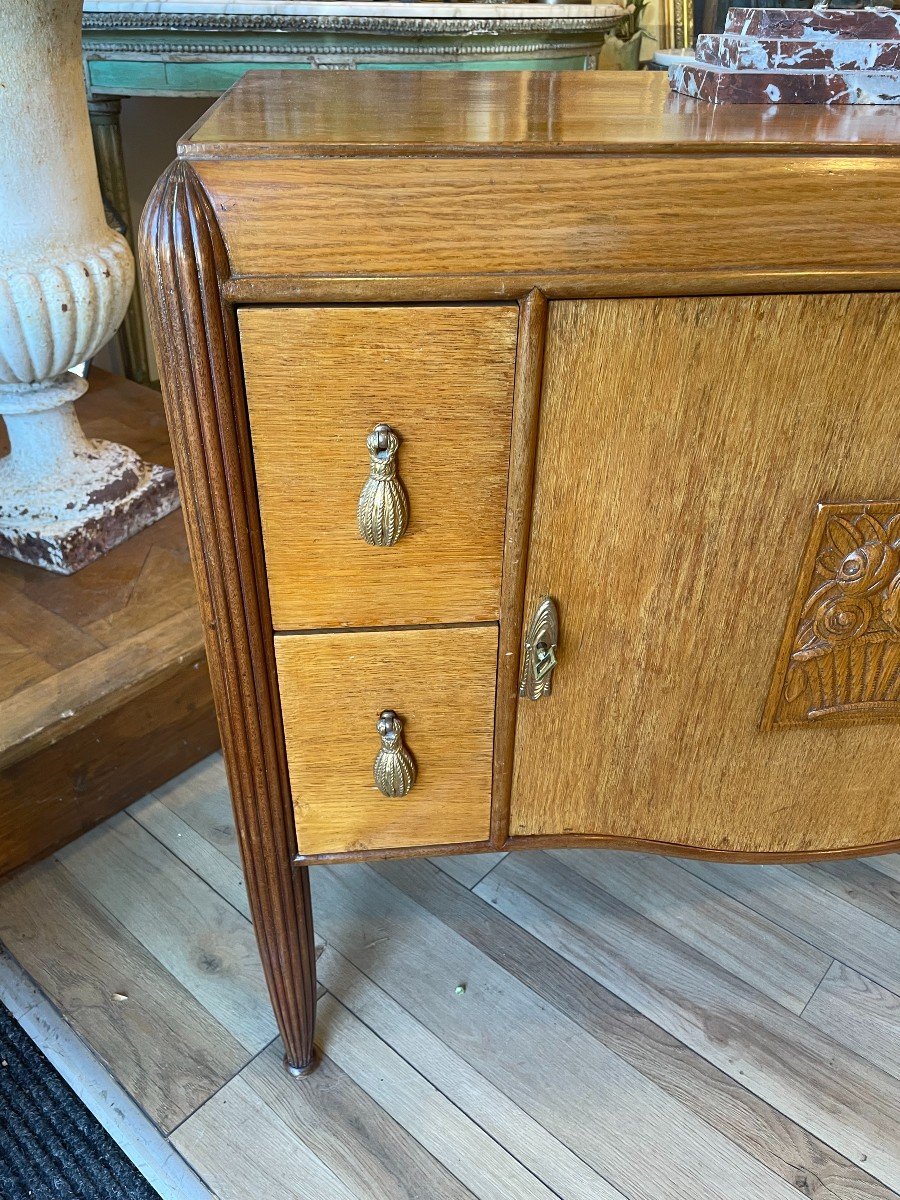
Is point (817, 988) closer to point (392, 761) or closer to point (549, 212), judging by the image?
point (392, 761)

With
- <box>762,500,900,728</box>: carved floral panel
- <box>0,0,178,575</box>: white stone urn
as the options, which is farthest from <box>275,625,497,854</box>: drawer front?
<box>0,0,178,575</box>: white stone urn

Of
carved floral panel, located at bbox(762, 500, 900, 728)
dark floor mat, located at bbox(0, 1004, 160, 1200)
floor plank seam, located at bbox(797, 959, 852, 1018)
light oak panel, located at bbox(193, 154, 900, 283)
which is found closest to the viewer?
light oak panel, located at bbox(193, 154, 900, 283)

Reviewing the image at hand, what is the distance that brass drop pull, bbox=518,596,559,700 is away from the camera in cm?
55

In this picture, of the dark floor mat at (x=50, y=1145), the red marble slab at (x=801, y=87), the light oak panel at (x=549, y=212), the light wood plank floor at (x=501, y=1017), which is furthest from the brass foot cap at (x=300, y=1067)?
the red marble slab at (x=801, y=87)

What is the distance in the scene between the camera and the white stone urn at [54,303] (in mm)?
903

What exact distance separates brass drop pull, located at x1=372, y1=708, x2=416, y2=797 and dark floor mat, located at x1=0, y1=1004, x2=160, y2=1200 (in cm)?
39

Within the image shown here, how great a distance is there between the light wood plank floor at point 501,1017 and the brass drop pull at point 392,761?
0.32 meters

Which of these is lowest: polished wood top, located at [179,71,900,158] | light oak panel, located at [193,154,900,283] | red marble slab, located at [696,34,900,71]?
light oak panel, located at [193,154,900,283]

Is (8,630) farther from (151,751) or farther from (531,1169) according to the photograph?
(531,1169)

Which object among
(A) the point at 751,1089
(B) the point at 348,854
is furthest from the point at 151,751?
(A) the point at 751,1089

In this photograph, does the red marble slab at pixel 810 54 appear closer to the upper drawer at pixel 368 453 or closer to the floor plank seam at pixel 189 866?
the upper drawer at pixel 368 453

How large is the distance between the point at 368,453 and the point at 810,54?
0.38 meters

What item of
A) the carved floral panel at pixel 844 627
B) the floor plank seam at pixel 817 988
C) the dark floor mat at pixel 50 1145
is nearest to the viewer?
the carved floral panel at pixel 844 627

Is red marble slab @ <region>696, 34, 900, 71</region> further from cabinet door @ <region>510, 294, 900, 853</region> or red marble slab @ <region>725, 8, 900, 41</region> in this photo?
cabinet door @ <region>510, 294, 900, 853</region>
